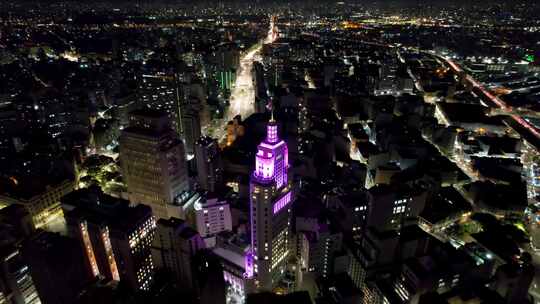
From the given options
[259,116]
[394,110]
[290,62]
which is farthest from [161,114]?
[290,62]

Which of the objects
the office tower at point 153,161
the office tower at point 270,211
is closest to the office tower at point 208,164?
the office tower at point 153,161

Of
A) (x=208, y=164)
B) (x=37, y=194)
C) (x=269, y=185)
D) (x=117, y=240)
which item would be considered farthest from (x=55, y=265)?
(x=208, y=164)

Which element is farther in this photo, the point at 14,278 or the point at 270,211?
the point at 270,211

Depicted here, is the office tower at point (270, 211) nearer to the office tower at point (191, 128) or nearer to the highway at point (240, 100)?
the office tower at point (191, 128)

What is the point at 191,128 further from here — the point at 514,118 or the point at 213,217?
the point at 514,118

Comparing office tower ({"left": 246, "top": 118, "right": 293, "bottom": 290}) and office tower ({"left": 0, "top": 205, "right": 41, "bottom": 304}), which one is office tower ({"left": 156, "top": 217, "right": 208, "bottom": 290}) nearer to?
office tower ({"left": 246, "top": 118, "right": 293, "bottom": 290})

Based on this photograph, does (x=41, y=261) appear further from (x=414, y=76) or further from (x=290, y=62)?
(x=414, y=76)
